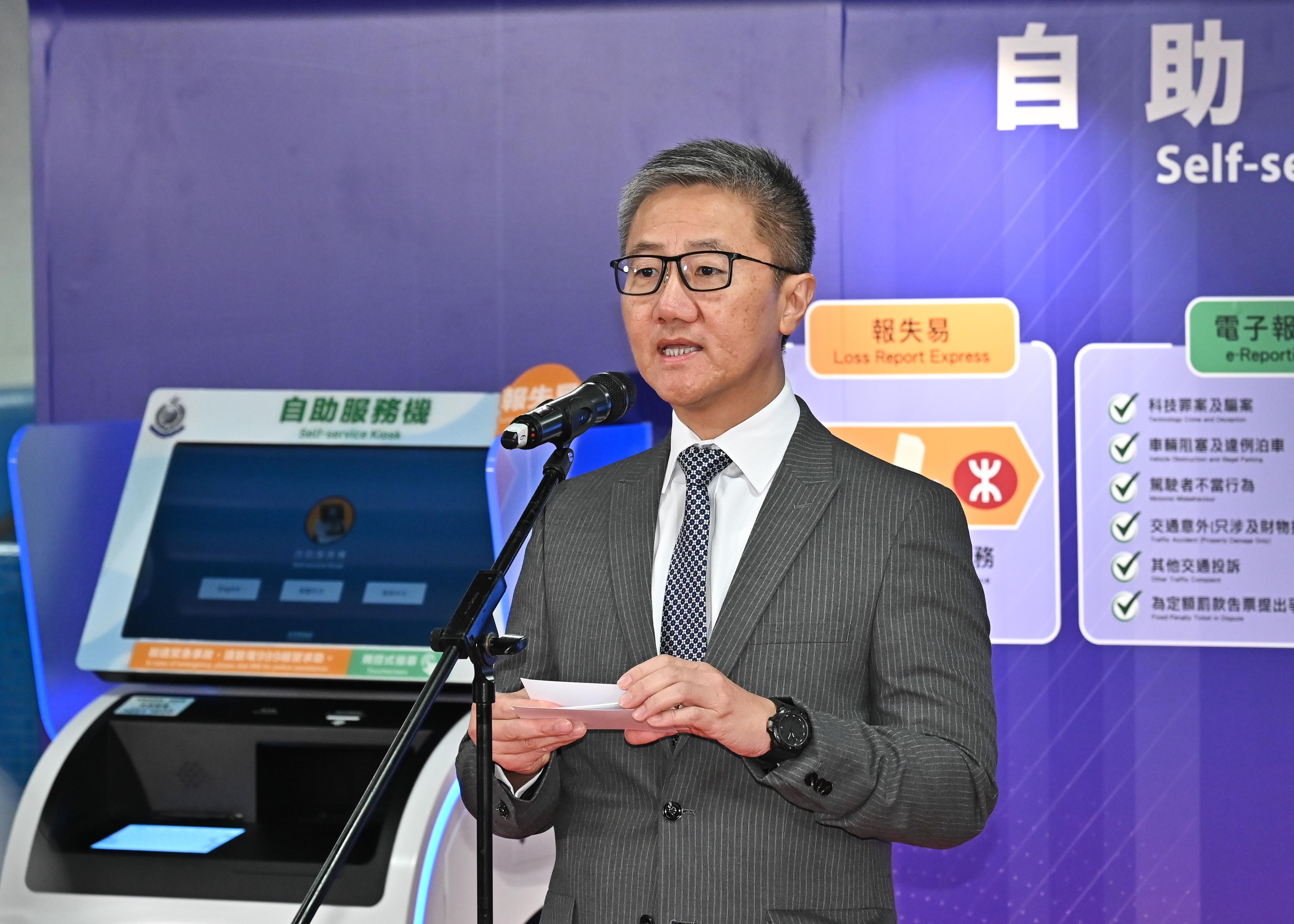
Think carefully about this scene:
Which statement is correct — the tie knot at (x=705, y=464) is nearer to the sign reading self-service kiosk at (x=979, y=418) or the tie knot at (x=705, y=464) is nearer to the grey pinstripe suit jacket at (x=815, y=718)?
the grey pinstripe suit jacket at (x=815, y=718)

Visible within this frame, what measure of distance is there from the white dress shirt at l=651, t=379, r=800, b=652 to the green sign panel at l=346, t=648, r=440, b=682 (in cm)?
84

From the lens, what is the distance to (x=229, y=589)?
8.36 feet

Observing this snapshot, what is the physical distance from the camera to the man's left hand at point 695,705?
126 cm

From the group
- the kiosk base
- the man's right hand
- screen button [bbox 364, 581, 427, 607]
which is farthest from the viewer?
screen button [bbox 364, 581, 427, 607]

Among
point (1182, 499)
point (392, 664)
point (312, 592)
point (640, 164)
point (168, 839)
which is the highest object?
point (640, 164)

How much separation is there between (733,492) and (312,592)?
119cm

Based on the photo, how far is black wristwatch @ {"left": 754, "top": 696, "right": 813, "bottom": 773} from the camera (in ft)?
4.38

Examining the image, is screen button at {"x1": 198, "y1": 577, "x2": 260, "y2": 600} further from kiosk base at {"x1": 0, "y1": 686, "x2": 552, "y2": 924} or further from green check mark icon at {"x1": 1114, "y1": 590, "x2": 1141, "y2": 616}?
green check mark icon at {"x1": 1114, "y1": 590, "x2": 1141, "y2": 616}

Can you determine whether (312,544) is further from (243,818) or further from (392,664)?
(243,818)

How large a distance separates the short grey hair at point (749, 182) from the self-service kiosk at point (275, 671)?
0.71m

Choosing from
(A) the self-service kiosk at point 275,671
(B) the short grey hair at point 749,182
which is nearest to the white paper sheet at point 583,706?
(B) the short grey hair at point 749,182

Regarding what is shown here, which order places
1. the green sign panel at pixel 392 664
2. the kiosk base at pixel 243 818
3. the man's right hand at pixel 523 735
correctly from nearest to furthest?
1. the man's right hand at pixel 523 735
2. the kiosk base at pixel 243 818
3. the green sign panel at pixel 392 664

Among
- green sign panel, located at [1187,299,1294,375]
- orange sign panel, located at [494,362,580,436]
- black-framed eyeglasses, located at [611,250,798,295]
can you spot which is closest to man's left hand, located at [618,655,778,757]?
black-framed eyeglasses, located at [611,250,798,295]

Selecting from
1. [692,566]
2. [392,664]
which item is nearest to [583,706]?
[692,566]
